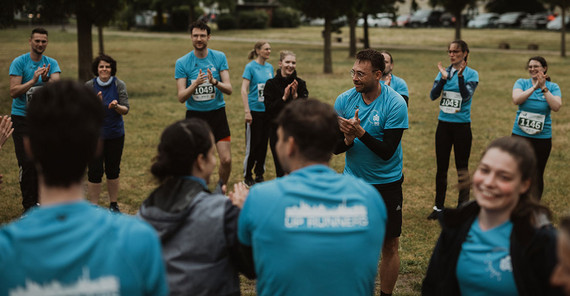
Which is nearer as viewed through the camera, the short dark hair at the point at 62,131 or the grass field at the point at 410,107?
the short dark hair at the point at 62,131

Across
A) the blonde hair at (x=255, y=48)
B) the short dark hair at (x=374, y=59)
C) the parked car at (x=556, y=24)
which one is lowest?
the short dark hair at (x=374, y=59)

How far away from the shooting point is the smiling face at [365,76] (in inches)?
201

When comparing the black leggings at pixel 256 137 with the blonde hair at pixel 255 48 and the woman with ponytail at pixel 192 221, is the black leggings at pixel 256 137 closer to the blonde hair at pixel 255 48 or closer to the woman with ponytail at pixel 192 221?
the blonde hair at pixel 255 48

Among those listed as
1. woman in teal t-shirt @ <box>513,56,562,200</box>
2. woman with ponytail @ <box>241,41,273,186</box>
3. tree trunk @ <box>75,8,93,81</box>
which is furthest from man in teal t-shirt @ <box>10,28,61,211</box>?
tree trunk @ <box>75,8,93,81</box>

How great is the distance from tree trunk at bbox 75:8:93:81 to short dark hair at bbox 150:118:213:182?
1757 cm

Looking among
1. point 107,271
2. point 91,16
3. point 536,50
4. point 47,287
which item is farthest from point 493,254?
point 536,50

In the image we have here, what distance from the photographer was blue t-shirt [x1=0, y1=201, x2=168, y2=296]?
2.04 m

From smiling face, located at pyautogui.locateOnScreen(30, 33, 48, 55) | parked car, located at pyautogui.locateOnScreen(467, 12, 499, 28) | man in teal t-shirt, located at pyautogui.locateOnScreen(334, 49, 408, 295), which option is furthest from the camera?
parked car, located at pyautogui.locateOnScreen(467, 12, 499, 28)

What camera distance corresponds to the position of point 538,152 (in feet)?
24.9

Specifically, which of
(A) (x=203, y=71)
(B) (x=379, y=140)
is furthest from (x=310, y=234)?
(A) (x=203, y=71)

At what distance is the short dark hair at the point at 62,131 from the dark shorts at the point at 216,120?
615 centimetres

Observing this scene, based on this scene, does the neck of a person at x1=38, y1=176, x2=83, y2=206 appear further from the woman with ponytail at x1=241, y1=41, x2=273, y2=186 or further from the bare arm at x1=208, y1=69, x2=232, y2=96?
the woman with ponytail at x1=241, y1=41, x2=273, y2=186

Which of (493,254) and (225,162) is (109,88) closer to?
(225,162)

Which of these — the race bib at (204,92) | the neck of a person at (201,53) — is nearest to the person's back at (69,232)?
the race bib at (204,92)
